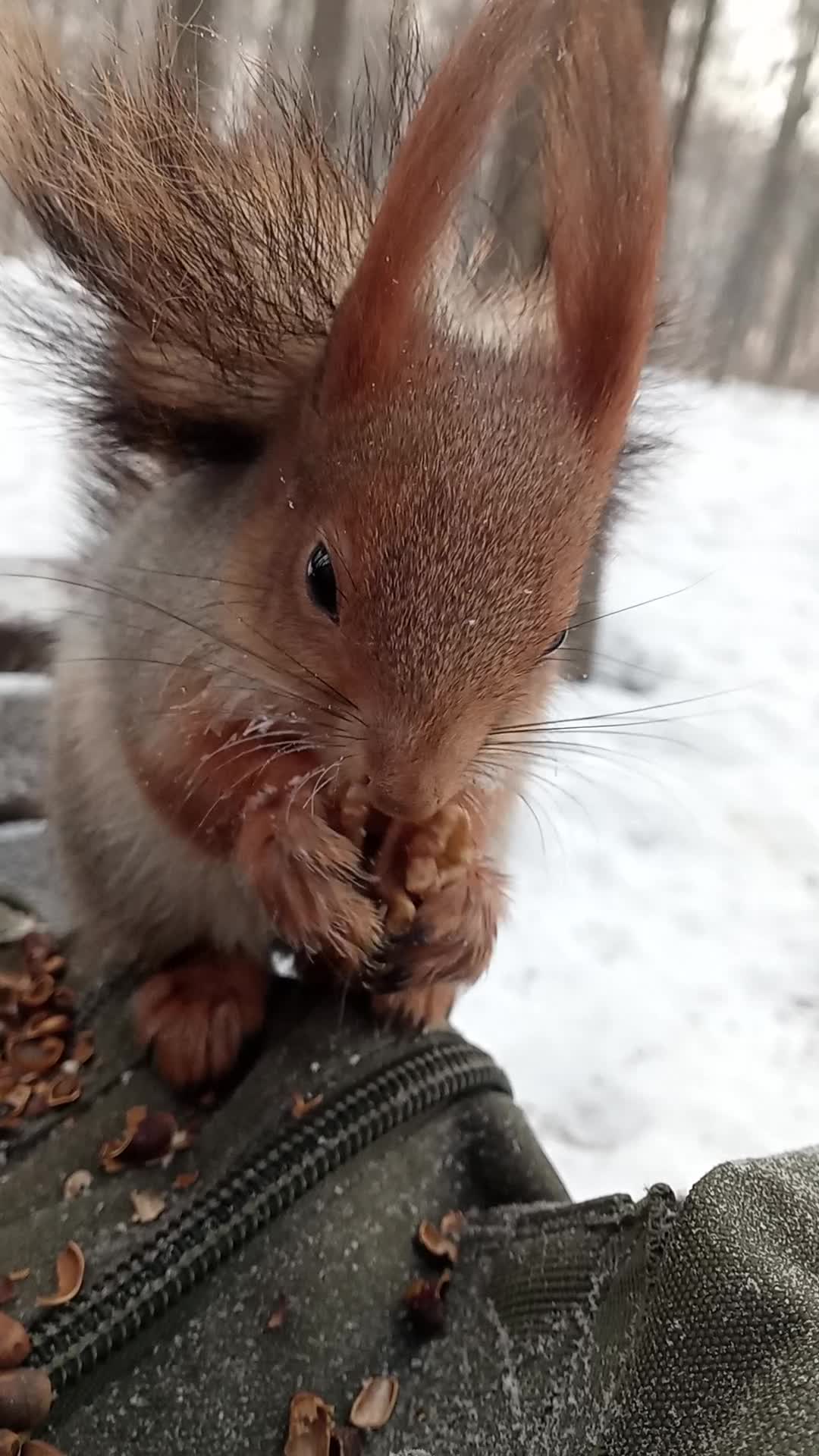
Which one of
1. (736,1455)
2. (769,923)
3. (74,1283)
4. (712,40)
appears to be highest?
(712,40)

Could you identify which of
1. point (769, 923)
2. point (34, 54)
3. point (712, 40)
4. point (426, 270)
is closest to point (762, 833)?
point (769, 923)

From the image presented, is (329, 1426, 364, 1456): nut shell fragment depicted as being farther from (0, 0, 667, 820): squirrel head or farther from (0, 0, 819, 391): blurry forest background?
(0, 0, 819, 391): blurry forest background

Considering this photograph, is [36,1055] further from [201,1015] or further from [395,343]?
[395,343]

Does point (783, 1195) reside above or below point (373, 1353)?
above

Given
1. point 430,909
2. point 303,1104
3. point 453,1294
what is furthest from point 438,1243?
point 430,909

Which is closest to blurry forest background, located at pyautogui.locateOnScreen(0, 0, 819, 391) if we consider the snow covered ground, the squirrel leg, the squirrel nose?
the snow covered ground

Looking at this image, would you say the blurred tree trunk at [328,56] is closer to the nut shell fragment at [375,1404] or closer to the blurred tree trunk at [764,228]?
the blurred tree trunk at [764,228]

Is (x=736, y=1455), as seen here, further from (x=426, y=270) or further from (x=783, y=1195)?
(x=426, y=270)
